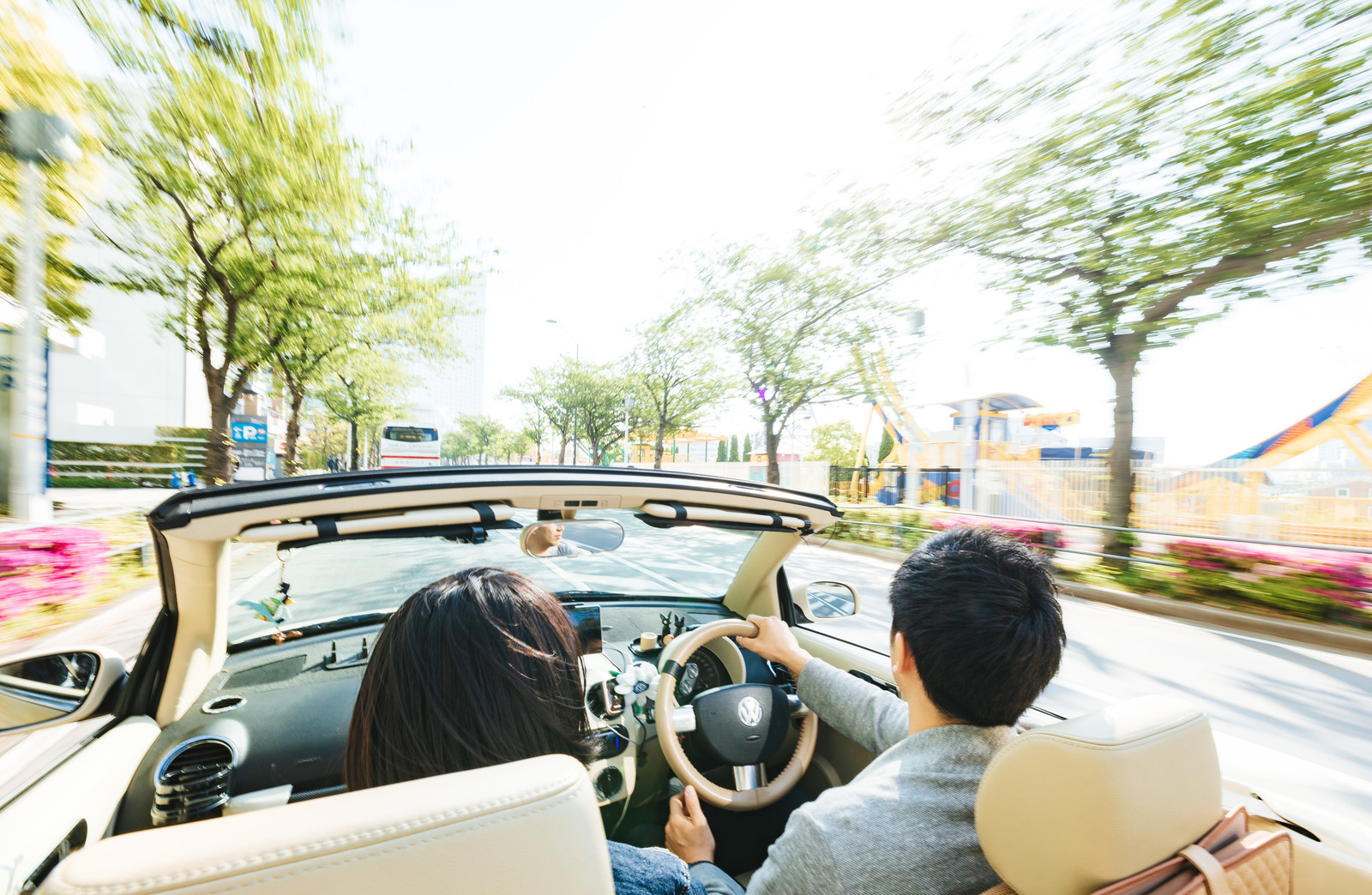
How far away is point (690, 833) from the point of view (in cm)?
171

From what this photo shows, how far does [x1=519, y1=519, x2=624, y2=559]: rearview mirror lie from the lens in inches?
76.8

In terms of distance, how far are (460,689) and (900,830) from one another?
88cm

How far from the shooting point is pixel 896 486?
2002cm

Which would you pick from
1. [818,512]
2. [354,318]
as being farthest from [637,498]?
[354,318]

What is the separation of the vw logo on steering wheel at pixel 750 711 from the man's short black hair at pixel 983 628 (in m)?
0.91

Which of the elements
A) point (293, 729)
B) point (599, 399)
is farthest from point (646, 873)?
point (599, 399)

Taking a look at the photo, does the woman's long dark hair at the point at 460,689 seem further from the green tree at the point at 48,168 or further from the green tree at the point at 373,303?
the green tree at the point at 373,303

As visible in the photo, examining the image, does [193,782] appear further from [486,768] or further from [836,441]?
[836,441]

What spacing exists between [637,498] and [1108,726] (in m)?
1.25

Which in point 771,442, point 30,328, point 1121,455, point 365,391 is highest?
point 365,391

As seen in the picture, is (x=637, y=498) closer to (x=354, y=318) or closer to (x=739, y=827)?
(x=739, y=827)

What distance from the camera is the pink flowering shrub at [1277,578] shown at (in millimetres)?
6688

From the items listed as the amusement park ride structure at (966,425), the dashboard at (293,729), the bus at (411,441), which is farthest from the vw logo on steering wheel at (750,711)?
the bus at (411,441)

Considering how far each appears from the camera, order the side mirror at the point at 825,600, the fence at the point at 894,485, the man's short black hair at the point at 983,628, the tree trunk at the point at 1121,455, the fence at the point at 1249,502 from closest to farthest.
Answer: the man's short black hair at the point at 983,628, the side mirror at the point at 825,600, the tree trunk at the point at 1121,455, the fence at the point at 1249,502, the fence at the point at 894,485
